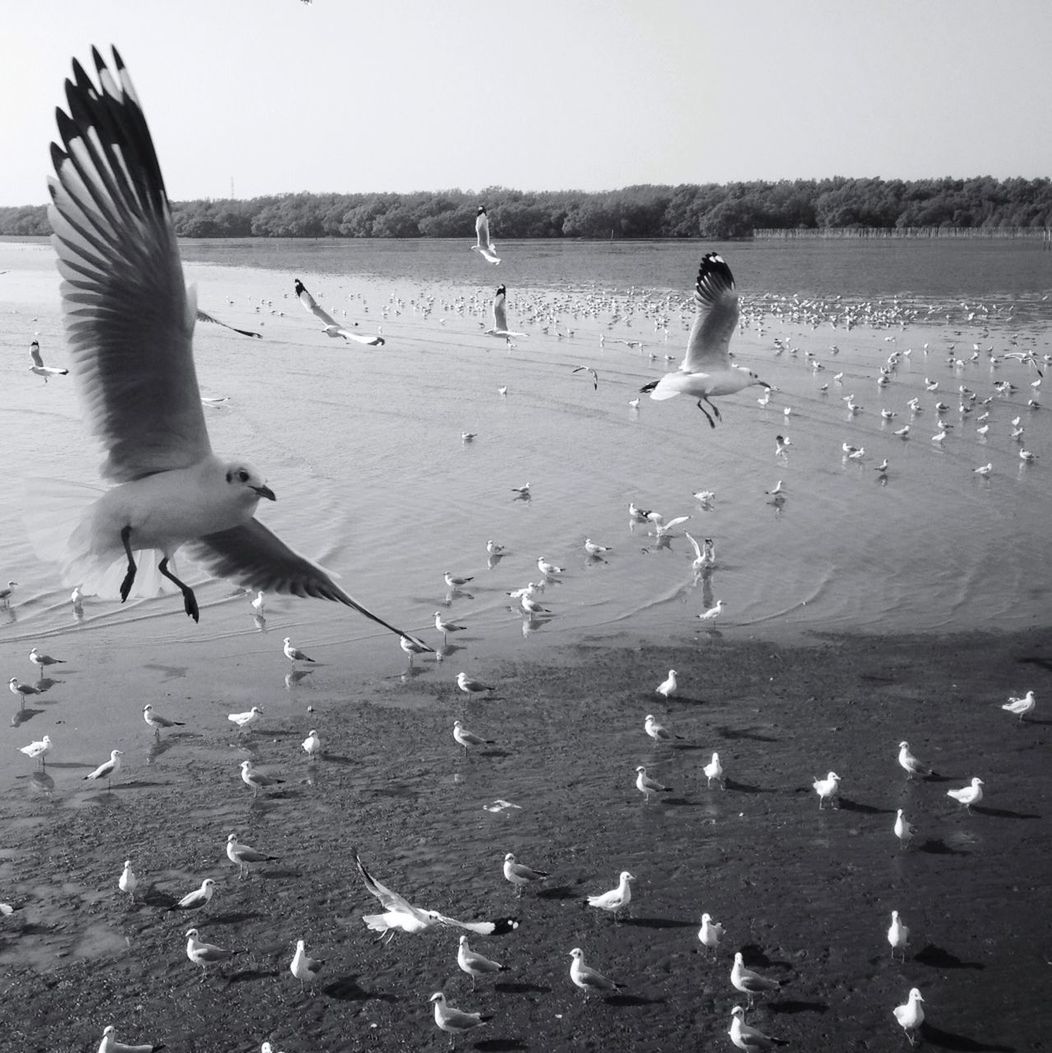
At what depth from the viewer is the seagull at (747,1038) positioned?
22.1 feet

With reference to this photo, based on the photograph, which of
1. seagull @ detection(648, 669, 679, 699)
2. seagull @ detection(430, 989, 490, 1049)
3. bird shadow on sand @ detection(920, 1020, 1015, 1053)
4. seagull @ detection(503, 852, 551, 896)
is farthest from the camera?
seagull @ detection(648, 669, 679, 699)

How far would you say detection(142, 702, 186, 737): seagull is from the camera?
10266mm

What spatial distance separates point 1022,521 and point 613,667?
822 centimetres

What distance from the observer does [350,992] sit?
23.6 ft

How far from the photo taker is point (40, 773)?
9.62m

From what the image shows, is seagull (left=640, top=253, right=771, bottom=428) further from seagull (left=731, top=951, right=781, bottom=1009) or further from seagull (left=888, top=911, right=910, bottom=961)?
seagull (left=731, top=951, right=781, bottom=1009)

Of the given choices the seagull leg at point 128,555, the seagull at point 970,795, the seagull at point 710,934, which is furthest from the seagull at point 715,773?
the seagull leg at point 128,555

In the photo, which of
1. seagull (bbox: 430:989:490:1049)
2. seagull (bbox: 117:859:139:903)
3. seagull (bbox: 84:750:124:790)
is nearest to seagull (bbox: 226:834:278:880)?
seagull (bbox: 117:859:139:903)

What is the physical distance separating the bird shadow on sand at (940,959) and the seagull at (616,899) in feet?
5.73

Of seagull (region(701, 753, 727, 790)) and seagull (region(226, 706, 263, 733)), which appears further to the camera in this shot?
seagull (region(226, 706, 263, 733))

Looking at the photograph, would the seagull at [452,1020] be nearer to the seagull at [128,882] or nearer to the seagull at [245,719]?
the seagull at [128,882]

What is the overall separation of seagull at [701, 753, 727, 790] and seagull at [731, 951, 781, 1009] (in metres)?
2.47

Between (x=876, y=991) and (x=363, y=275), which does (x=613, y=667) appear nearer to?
(x=876, y=991)

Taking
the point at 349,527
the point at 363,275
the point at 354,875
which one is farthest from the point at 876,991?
the point at 363,275
